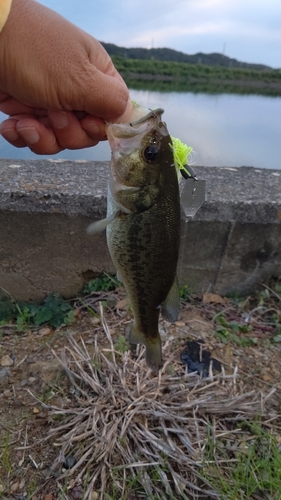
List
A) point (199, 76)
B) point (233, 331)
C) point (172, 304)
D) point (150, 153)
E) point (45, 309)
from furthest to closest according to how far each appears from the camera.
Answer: point (199, 76) < point (45, 309) < point (233, 331) < point (172, 304) < point (150, 153)

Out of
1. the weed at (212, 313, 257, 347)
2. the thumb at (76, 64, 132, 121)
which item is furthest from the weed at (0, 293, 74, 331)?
the thumb at (76, 64, 132, 121)

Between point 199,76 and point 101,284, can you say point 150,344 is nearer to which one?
point 101,284

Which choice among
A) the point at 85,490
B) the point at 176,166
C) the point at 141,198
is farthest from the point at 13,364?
the point at 176,166

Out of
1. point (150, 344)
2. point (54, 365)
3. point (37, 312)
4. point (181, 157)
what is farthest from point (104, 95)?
point (37, 312)

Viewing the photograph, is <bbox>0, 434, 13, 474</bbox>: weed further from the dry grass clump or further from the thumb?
the thumb

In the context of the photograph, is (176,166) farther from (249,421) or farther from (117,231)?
(249,421)

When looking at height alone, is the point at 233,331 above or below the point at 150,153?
below

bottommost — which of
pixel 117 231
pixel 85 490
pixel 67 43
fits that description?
pixel 85 490
